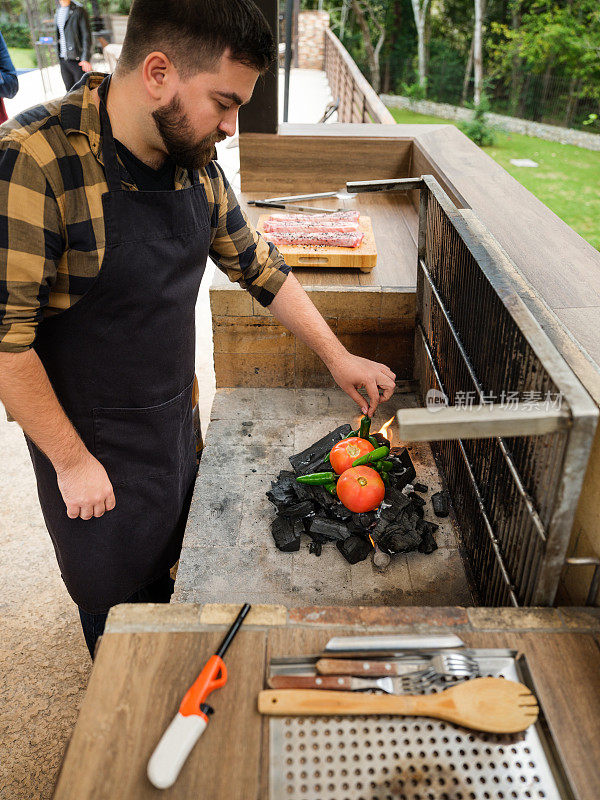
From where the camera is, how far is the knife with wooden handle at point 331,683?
1.12 meters

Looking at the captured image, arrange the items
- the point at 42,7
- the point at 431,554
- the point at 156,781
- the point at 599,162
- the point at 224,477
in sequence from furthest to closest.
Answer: the point at 42,7
the point at 599,162
the point at 224,477
the point at 431,554
the point at 156,781

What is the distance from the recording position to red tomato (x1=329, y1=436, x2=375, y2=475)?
2.17m

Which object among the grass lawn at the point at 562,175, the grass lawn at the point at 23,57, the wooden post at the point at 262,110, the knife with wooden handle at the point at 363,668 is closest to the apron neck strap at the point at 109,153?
the knife with wooden handle at the point at 363,668

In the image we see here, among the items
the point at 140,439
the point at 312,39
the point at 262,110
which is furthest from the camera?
the point at 312,39

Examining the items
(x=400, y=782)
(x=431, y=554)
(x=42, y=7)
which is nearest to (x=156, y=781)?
(x=400, y=782)

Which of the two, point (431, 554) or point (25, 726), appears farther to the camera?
point (25, 726)

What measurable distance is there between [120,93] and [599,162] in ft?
56.4

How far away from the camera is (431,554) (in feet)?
6.51

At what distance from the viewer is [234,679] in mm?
1146

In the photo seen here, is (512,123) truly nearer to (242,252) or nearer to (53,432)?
(242,252)

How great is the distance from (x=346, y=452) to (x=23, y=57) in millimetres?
33204

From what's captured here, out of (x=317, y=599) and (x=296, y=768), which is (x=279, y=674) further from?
(x=317, y=599)

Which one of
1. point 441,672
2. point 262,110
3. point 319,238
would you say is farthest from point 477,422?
point 262,110

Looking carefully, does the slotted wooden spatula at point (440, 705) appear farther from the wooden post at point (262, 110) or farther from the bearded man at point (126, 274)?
the wooden post at point (262, 110)
